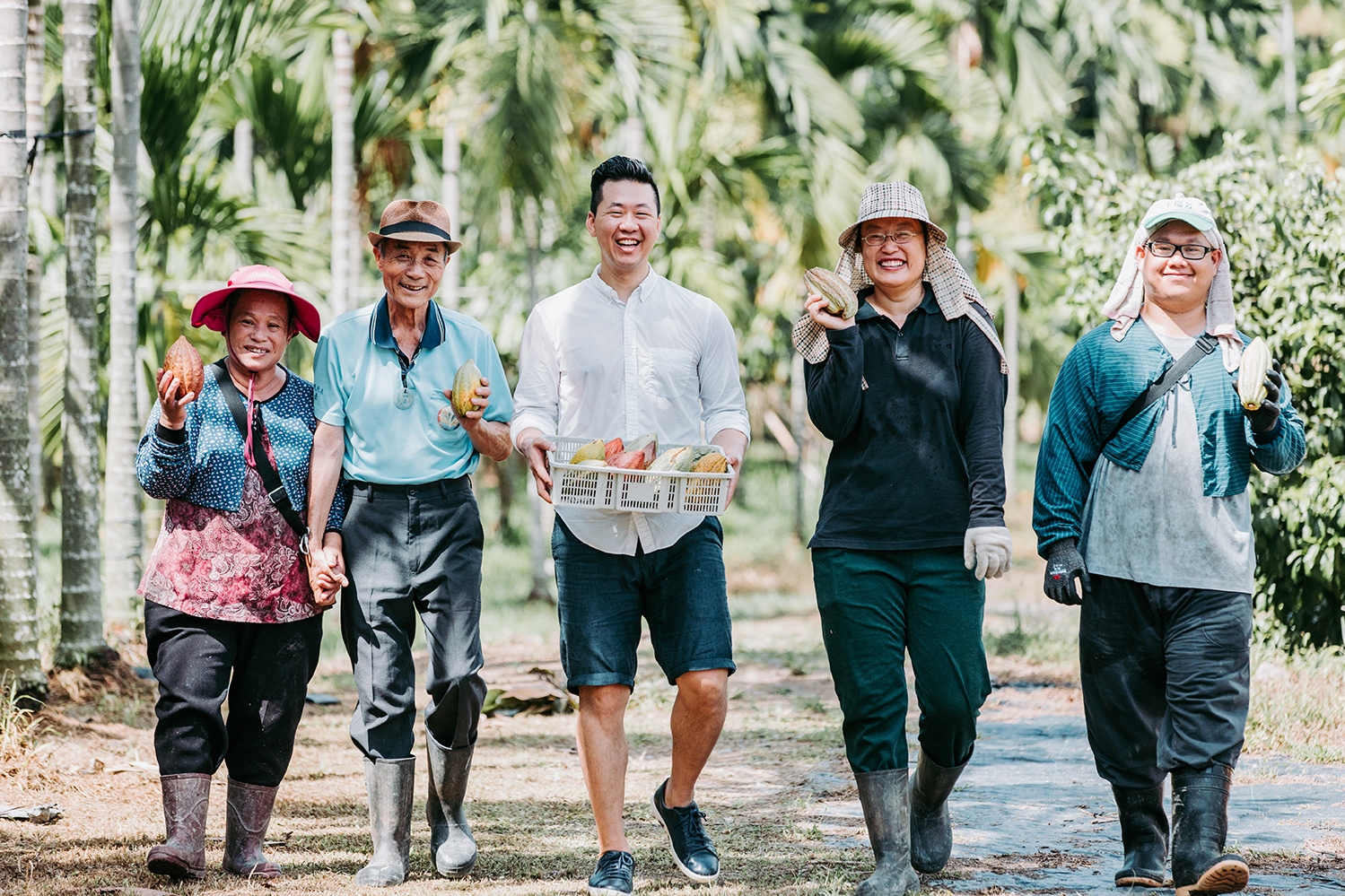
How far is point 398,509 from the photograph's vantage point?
15.1 feet

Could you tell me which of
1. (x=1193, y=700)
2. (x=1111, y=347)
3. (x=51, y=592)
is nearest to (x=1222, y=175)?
(x=1111, y=347)

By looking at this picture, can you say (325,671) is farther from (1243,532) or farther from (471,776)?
(1243,532)

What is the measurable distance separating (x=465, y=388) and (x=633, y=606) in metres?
0.87

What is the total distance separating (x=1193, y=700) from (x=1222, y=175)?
5183mm

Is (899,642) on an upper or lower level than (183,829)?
upper

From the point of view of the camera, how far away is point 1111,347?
453 cm

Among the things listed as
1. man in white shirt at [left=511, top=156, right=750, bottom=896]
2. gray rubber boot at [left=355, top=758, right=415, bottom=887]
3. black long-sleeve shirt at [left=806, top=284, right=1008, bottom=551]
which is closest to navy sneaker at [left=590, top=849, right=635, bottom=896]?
man in white shirt at [left=511, top=156, right=750, bottom=896]

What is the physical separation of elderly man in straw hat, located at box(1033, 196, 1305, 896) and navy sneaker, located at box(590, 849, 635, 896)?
1.50 m

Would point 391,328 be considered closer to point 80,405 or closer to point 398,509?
point 398,509

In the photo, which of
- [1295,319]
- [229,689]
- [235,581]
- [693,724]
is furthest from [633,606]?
[1295,319]

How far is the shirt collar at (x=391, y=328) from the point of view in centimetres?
468

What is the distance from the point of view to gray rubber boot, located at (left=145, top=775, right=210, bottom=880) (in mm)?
4441

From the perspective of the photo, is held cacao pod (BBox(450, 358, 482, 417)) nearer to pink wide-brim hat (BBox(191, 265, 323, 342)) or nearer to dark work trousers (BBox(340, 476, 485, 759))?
dark work trousers (BBox(340, 476, 485, 759))

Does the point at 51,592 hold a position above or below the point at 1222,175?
below
